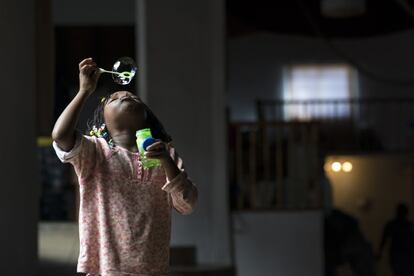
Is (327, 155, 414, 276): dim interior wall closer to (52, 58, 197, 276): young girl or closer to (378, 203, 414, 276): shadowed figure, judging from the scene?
(378, 203, 414, 276): shadowed figure

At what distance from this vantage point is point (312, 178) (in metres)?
10.8

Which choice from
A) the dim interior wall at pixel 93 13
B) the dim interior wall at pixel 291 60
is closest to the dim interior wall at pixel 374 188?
the dim interior wall at pixel 291 60

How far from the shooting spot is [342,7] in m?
11.1

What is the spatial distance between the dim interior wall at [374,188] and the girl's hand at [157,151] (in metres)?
12.3

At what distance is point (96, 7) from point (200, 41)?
4.53m

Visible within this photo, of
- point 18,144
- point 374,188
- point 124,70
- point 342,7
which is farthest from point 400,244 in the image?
point 124,70

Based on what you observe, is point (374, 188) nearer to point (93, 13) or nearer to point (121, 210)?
point (93, 13)

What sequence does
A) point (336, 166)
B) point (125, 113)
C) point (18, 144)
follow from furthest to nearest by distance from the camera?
1. point (336, 166)
2. point (18, 144)
3. point (125, 113)

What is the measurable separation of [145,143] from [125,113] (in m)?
0.28

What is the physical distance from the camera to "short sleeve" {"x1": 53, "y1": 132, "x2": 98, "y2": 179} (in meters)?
2.82

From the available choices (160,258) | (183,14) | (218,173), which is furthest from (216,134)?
(160,258)

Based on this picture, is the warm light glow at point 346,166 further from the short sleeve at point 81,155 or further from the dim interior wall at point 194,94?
the short sleeve at point 81,155

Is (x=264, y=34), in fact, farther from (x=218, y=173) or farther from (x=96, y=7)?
(x=218, y=173)

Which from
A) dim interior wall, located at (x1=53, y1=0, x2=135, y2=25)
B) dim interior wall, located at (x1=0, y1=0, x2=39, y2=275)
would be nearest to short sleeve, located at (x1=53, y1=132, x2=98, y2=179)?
dim interior wall, located at (x1=0, y1=0, x2=39, y2=275)
